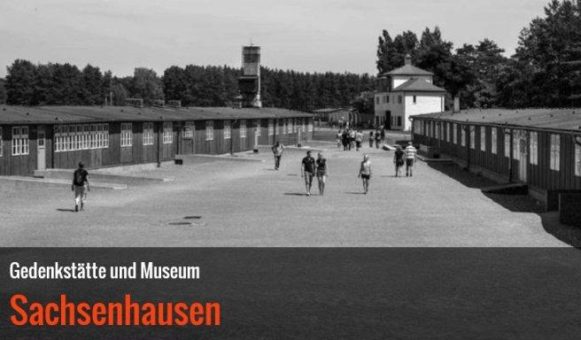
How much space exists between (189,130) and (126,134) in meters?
9.24

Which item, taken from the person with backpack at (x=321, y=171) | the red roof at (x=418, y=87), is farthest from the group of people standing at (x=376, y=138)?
the person with backpack at (x=321, y=171)

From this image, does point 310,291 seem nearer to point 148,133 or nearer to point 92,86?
point 148,133

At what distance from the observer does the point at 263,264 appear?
55.5 ft

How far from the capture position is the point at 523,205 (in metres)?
29.0

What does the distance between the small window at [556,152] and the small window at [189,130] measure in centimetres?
3051

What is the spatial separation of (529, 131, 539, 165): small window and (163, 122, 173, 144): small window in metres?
25.6

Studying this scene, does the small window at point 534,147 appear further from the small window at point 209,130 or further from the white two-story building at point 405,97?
the white two-story building at point 405,97

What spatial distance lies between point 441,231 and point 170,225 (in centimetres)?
720

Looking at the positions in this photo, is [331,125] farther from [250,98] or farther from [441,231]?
[441,231]

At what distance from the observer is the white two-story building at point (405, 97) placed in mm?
116125

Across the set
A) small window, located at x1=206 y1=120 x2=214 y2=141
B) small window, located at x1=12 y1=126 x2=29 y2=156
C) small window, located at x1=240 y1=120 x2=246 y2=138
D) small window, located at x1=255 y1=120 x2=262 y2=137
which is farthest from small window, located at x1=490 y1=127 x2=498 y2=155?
small window, located at x1=255 y1=120 x2=262 y2=137

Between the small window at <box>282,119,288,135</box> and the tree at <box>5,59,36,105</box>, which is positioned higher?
the tree at <box>5,59,36,105</box>

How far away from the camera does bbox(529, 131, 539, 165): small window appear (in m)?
32.5

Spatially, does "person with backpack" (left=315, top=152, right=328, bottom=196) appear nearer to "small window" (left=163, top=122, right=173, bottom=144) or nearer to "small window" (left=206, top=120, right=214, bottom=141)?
"small window" (left=163, top=122, right=173, bottom=144)
